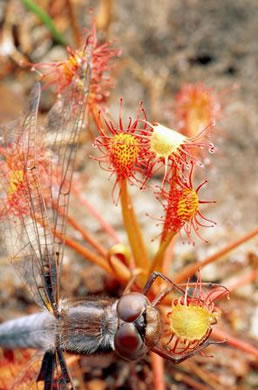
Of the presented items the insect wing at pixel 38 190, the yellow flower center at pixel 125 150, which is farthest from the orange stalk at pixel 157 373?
the yellow flower center at pixel 125 150

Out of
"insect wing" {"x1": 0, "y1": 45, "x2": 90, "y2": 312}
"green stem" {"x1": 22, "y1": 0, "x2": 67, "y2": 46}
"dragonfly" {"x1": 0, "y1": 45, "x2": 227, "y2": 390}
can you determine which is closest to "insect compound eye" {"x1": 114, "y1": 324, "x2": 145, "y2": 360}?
"dragonfly" {"x1": 0, "y1": 45, "x2": 227, "y2": 390}

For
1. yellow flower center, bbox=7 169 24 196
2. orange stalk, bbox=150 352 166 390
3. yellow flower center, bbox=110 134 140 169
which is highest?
yellow flower center, bbox=110 134 140 169

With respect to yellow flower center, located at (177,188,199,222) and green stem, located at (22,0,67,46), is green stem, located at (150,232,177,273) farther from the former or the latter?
green stem, located at (22,0,67,46)

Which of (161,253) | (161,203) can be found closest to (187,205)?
(161,203)

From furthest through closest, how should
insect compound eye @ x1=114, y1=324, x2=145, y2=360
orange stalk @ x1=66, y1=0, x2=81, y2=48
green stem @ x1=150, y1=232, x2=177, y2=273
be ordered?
orange stalk @ x1=66, y1=0, x2=81, y2=48
green stem @ x1=150, y1=232, x2=177, y2=273
insect compound eye @ x1=114, y1=324, x2=145, y2=360

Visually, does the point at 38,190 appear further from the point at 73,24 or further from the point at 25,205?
the point at 73,24

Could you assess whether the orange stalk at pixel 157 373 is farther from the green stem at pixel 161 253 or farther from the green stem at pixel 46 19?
the green stem at pixel 46 19
